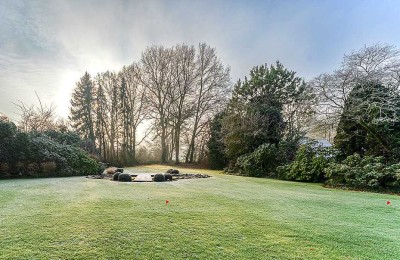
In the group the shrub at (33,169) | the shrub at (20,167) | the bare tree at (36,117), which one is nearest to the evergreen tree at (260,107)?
the shrub at (33,169)

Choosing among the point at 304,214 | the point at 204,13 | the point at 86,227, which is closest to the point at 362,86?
the point at 204,13

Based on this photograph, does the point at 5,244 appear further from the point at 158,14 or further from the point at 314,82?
the point at 314,82

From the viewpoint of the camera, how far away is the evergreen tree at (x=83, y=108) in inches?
871

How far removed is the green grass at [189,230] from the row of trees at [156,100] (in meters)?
17.9

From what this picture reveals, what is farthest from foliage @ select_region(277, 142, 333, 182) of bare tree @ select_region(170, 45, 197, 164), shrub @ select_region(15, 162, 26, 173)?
bare tree @ select_region(170, 45, 197, 164)

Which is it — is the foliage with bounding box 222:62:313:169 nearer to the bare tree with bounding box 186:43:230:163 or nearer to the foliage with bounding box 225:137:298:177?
the foliage with bounding box 225:137:298:177

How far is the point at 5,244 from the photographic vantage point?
95.5 inches

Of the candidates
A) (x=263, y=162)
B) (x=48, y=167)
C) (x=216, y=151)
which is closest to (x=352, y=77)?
(x=263, y=162)

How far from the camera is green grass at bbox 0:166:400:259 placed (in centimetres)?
240

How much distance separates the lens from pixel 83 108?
22.7 metres

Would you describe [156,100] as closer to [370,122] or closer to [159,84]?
[159,84]

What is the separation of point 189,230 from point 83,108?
75.8ft

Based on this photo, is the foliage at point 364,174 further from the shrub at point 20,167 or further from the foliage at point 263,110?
the shrub at point 20,167

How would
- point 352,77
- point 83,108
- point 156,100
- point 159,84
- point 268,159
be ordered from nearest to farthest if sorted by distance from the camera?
point 352,77, point 268,159, point 159,84, point 83,108, point 156,100
